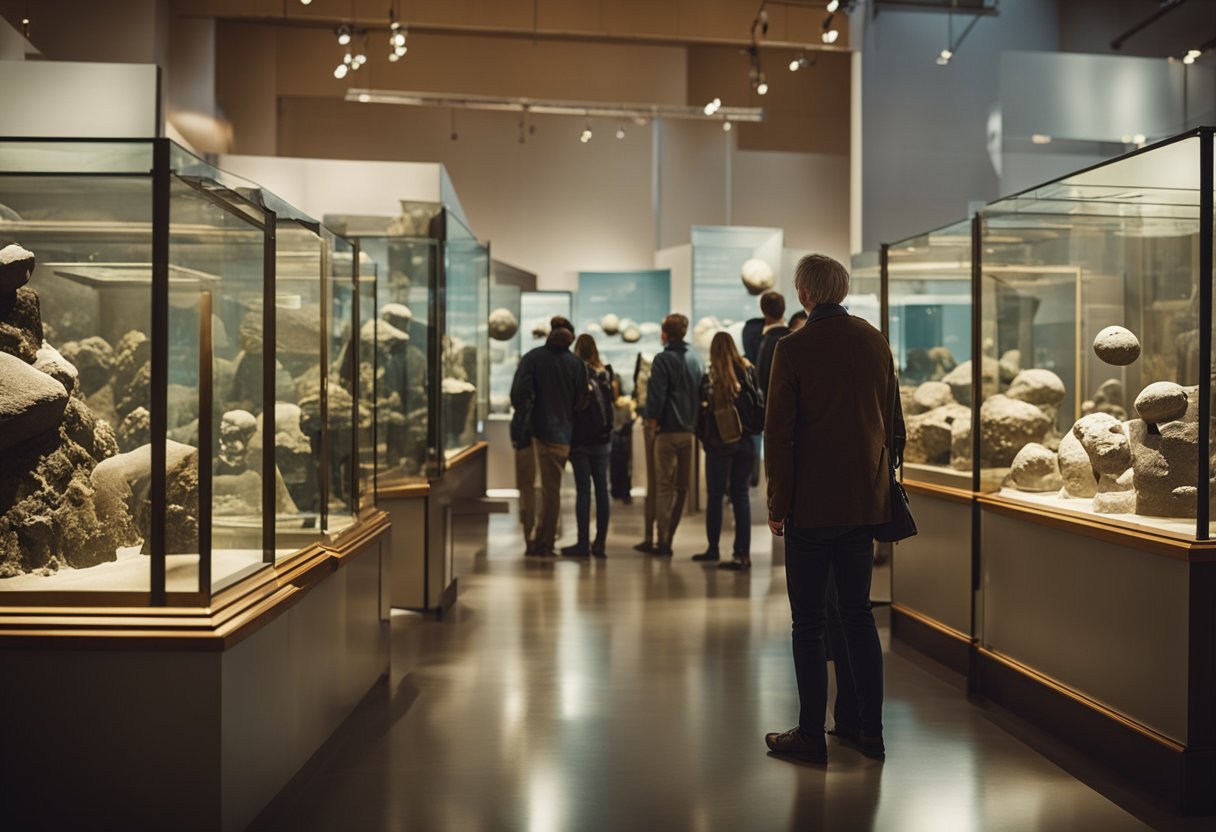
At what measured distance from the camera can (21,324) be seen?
8.65ft

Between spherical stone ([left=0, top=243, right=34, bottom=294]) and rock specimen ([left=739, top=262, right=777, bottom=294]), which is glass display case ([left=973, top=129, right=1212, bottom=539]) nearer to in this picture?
spherical stone ([left=0, top=243, right=34, bottom=294])

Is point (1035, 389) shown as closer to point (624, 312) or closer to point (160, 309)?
point (160, 309)

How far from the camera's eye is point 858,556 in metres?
3.39

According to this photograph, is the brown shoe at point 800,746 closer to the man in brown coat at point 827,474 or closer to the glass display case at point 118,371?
the man in brown coat at point 827,474

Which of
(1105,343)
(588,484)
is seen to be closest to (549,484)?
(588,484)

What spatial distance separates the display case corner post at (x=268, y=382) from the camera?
3.05 metres

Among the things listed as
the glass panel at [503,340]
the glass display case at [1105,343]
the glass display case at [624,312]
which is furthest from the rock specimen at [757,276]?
the glass display case at [1105,343]

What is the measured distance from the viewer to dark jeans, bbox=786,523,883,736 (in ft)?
11.1

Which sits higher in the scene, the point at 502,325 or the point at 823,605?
the point at 502,325

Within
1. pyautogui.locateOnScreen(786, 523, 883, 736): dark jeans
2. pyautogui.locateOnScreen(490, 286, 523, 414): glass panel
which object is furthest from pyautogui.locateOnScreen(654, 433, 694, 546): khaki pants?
pyautogui.locateOnScreen(786, 523, 883, 736): dark jeans

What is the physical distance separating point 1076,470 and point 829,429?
1276 millimetres

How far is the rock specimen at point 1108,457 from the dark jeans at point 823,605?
2.87 feet

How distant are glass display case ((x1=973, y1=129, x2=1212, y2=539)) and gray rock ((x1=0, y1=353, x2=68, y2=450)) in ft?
10.2

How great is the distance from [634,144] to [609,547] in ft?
24.3
